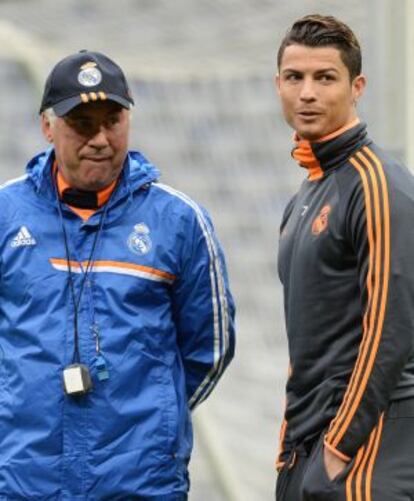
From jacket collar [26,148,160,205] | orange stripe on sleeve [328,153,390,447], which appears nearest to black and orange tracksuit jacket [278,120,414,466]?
orange stripe on sleeve [328,153,390,447]

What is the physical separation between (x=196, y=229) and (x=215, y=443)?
91.8 inches

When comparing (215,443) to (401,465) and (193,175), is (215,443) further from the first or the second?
(401,465)

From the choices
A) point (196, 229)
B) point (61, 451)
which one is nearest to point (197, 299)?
point (196, 229)

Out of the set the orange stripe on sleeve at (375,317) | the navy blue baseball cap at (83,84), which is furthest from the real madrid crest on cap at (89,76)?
the orange stripe on sleeve at (375,317)

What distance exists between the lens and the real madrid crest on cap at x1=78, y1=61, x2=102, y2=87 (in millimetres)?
5493

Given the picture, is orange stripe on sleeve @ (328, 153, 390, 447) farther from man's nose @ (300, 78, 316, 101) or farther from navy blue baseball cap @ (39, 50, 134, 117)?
navy blue baseball cap @ (39, 50, 134, 117)

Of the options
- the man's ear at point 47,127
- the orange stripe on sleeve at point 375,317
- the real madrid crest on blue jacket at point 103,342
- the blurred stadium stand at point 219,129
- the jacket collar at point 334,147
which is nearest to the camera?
the orange stripe on sleeve at point 375,317

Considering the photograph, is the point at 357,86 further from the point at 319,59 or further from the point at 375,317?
the point at 375,317

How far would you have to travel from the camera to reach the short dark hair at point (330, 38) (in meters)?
5.09

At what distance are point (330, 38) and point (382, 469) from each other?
114 centimetres

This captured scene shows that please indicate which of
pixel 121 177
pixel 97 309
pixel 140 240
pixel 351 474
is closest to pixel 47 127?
pixel 121 177

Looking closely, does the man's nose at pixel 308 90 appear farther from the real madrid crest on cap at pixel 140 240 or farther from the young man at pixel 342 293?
the real madrid crest on cap at pixel 140 240

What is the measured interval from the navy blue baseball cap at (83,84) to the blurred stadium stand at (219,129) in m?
1.97

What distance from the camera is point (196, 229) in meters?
5.55
